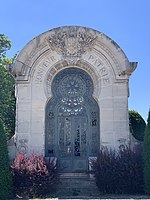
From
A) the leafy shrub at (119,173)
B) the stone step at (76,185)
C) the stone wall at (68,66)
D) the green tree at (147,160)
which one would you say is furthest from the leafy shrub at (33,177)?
the green tree at (147,160)

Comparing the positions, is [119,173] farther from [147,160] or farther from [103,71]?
[103,71]

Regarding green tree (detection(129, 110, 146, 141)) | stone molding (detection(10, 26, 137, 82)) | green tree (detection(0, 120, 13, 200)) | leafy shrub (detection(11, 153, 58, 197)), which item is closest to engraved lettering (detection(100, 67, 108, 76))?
stone molding (detection(10, 26, 137, 82))

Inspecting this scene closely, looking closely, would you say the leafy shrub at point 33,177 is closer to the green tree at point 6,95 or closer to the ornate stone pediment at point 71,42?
the ornate stone pediment at point 71,42

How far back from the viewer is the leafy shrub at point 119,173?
12.9 meters

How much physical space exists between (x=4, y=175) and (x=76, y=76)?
600 centimetres

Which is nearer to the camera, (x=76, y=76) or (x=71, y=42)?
(x=71, y=42)

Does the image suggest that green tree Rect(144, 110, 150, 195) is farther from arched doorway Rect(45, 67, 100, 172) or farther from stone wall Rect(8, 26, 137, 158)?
arched doorway Rect(45, 67, 100, 172)

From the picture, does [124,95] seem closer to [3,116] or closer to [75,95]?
[75,95]

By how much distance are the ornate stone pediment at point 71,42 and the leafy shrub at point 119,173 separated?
491 centimetres

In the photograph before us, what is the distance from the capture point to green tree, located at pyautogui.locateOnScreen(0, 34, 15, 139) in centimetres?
2123

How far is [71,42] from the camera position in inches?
610

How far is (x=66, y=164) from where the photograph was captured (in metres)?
15.1

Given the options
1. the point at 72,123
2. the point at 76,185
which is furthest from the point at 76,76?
the point at 76,185

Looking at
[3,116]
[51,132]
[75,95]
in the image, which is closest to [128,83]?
[75,95]
